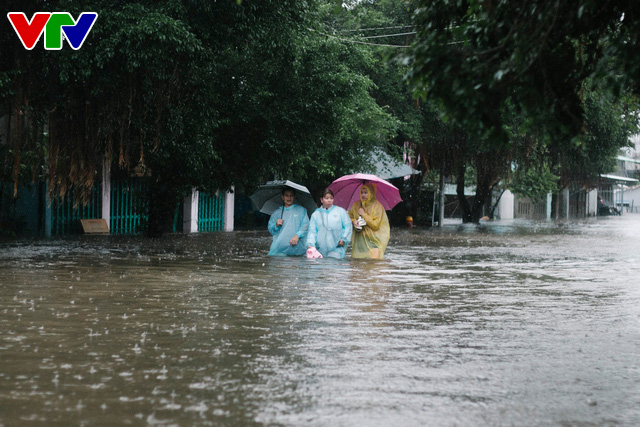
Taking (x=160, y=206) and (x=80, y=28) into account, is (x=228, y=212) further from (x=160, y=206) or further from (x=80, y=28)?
(x=80, y=28)

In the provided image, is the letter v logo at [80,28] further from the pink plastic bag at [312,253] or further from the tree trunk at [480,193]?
the tree trunk at [480,193]

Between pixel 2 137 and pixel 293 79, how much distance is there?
8328mm

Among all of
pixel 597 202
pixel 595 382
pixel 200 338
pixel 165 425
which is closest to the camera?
pixel 165 425

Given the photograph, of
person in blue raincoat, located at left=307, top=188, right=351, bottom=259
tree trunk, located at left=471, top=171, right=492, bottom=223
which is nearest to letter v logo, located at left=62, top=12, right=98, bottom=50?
person in blue raincoat, located at left=307, top=188, right=351, bottom=259

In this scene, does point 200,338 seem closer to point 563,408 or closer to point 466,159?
point 563,408

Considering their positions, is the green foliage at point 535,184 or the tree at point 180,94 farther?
the green foliage at point 535,184

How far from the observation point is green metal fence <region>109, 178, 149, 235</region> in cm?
2816

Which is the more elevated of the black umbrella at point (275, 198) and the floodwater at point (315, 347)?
the black umbrella at point (275, 198)

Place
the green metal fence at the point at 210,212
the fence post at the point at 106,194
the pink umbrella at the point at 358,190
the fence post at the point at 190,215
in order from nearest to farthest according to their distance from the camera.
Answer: the pink umbrella at the point at 358,190 < the fence post at the point at 106,194 < the fence post at the point at 190,215 < the green metal fence at the point at 210,212

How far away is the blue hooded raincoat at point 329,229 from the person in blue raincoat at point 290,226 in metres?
0.44

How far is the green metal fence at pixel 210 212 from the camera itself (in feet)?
105

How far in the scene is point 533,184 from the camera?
57531mm

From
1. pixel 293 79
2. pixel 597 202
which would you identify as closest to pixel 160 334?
pixel 293 79

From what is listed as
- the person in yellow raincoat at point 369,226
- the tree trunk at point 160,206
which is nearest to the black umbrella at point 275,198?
the person in yellow raincoat at point 369,226
